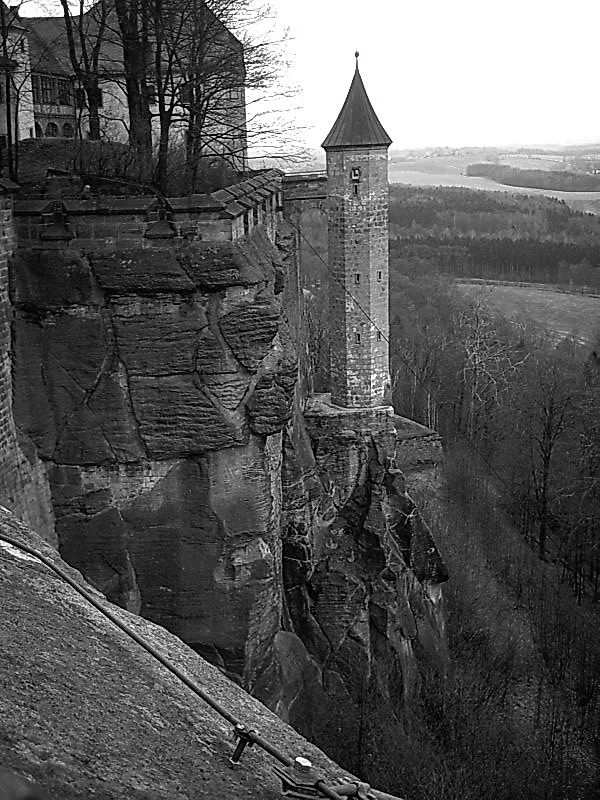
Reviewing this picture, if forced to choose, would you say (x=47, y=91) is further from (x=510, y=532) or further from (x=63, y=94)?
(x=510, y=532)

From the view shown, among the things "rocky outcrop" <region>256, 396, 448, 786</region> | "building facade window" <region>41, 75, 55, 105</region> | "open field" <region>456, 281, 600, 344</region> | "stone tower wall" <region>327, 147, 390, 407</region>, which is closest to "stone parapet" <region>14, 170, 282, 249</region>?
"rocky outcrop" <region>256, 396, 448, 786</region>

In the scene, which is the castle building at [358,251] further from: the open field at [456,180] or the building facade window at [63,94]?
the open field at [456,180]

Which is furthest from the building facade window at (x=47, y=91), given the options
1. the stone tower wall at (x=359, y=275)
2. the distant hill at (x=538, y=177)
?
the distant hill at (x=538, y=177)

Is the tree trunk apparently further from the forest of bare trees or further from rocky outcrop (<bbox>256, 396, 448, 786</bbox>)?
the forest of bare trees

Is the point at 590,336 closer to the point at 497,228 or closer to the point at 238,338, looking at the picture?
the point at 497,228

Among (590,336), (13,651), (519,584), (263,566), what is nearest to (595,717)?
(519,584)

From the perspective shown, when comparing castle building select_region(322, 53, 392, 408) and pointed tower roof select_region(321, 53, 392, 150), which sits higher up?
pointed tower roof select_region(321, 53, 392, 150)

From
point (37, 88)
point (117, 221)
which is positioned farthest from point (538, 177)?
point (117, 221)
